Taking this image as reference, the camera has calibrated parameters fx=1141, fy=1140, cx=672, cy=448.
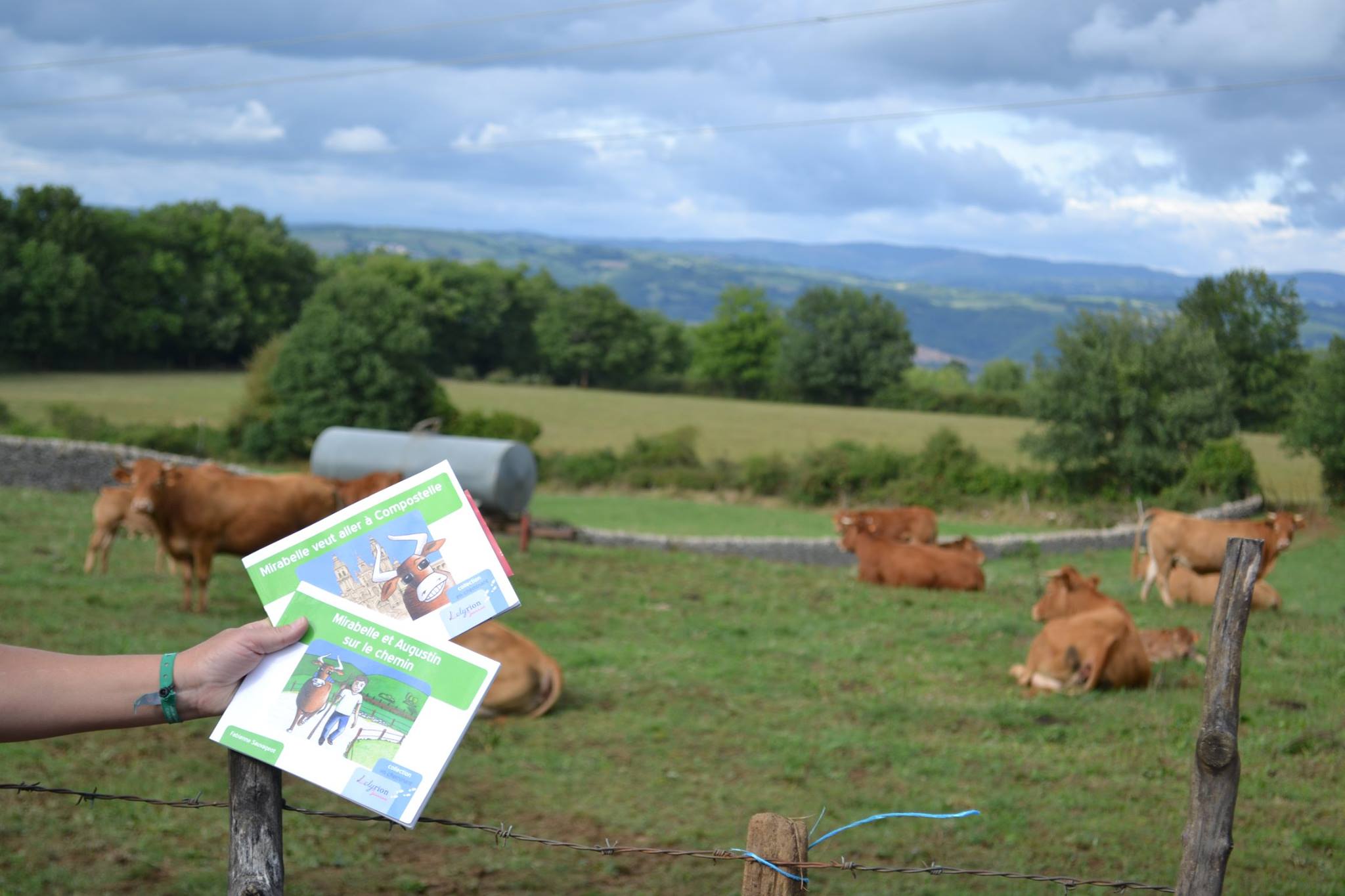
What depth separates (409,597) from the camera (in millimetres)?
2205

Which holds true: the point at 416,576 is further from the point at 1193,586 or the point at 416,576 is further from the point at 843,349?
the point at 843,349

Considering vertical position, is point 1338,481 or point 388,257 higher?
point 388,257

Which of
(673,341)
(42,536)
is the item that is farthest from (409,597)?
(673,341)

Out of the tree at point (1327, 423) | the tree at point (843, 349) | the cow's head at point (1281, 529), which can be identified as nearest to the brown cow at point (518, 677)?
the cow's head at point (1281, 529)

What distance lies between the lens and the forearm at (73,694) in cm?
212

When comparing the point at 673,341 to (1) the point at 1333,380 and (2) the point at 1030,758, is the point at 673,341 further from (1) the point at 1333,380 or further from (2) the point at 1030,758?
(2) the point at 1030,758

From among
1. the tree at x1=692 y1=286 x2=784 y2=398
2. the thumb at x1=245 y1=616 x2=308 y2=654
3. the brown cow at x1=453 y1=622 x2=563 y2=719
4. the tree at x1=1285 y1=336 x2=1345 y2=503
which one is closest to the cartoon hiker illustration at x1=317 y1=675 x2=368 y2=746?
the thumb at x1=245 y1=616 x2=308 y2=654

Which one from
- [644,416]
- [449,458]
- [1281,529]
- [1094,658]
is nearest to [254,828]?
[1094,658]

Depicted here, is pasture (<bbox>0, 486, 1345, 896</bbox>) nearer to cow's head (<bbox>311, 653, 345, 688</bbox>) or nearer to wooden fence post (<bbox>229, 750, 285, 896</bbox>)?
wooden fence post (<bbox>229, 750, 285, 896</bbox>)

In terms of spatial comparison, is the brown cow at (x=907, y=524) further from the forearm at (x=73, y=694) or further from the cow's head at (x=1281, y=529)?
the forearm at (x=73, y=694)

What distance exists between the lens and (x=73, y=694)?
2.15 metres

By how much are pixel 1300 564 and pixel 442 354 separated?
222 ft

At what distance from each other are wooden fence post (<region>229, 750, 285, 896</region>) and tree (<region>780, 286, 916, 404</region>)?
78312mm

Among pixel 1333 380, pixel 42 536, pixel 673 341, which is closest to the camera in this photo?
pixel 42 536
